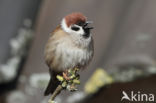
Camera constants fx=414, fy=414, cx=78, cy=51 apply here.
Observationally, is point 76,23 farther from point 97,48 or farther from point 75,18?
point 97,48

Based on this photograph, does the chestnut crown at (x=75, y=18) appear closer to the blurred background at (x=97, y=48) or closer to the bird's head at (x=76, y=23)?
the bird's head at (x=76, y=23)

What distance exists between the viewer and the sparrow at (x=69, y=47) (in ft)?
1.71

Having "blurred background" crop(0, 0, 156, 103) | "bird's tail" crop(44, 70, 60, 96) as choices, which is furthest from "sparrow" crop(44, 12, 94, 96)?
"blurred background" crop(0, 0, 156, 103)

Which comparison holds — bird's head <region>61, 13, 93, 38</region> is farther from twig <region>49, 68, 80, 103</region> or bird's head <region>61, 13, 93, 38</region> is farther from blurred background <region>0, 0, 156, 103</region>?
blurred background <region>0, 0, 156, 103</region>

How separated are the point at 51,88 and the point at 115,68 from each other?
0.96 m

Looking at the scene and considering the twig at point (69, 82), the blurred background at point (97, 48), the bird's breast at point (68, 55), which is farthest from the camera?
the blurred background at point (97, 48)

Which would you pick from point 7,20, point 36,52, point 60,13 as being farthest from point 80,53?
point 7,20

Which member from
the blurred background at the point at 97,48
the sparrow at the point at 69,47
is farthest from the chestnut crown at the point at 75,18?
the blurred background at the point at 97,48

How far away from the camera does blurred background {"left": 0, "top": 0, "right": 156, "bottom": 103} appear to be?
109 cm

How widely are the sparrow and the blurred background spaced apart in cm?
24

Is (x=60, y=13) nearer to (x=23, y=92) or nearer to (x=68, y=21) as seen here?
(x=68, y=21)

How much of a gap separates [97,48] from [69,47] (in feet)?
1.17

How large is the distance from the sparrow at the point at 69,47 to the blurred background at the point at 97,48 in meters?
0.24

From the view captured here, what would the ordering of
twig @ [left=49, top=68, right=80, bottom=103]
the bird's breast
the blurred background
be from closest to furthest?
1. twig @ [left=49, top=68, right=80, bottom=103]
2. the bird's breast
3. the blurred background
